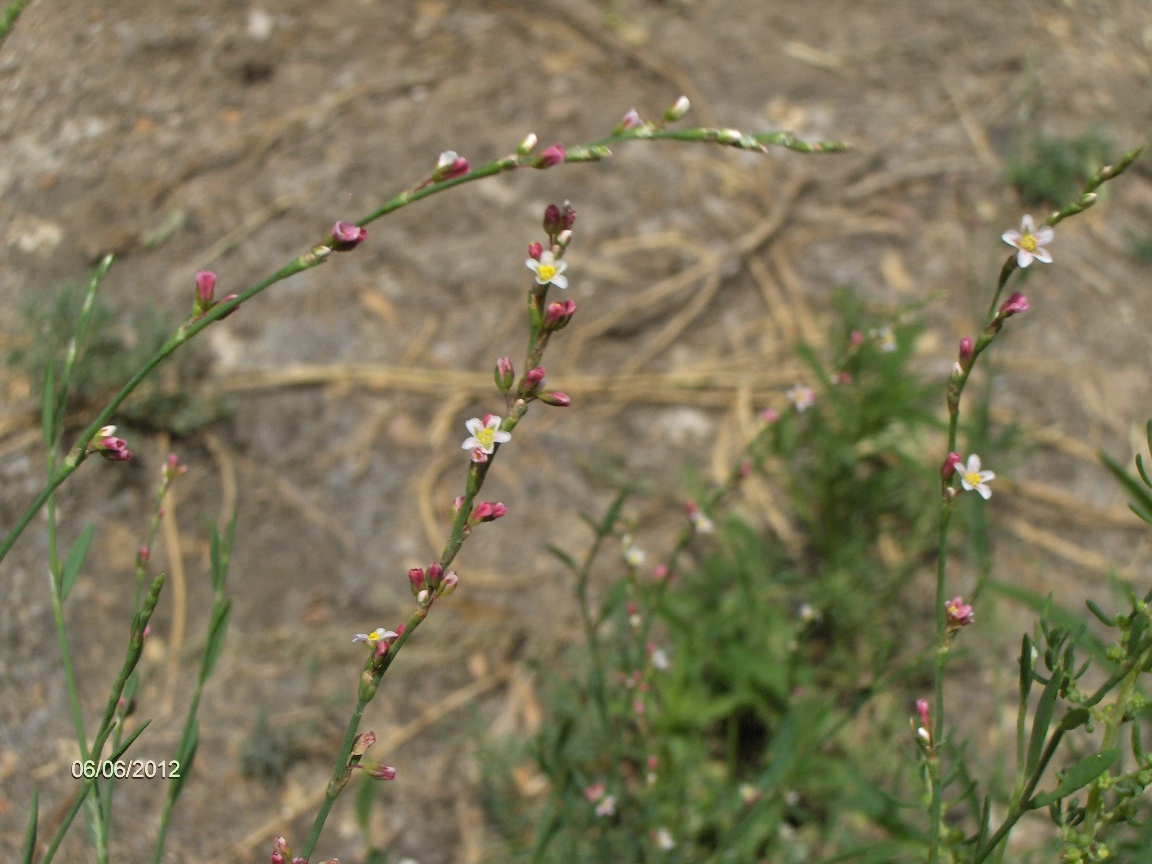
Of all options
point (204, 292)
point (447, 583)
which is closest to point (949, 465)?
point (447, 583)

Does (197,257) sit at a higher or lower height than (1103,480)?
higher

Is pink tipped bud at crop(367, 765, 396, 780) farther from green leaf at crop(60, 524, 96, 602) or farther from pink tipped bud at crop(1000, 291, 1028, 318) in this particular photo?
pink tipped bud at crop(1000, 291, 1028, 318)

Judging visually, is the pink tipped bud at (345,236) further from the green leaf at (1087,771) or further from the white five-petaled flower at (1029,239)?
the green leaf at (1087,771)

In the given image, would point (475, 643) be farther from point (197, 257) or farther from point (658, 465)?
point (197, 257)

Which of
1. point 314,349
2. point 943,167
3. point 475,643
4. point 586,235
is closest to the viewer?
point 475,643

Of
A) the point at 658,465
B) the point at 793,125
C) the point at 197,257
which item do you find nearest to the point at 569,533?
the point at 658,465
